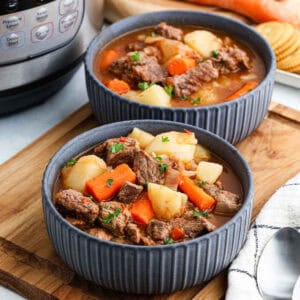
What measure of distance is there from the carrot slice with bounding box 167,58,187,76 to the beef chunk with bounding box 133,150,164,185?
1.65 feet

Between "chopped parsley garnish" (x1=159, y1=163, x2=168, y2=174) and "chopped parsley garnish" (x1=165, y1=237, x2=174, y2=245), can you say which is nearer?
"chopped parsley garnish" (x1=165, y1=237, x2=174, y2=245)

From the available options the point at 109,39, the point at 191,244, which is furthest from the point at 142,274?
the point at 109,39

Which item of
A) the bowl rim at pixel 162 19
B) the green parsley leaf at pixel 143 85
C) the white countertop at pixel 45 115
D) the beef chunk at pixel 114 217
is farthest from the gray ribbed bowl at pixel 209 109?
the beef chunk at pixel 114 217

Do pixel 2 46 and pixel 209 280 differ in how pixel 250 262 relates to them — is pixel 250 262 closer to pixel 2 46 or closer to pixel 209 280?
pixel 209 280

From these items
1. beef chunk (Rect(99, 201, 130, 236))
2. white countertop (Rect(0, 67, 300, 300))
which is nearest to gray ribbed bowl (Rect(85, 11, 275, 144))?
white countertop (Rect(0, 67, 300, 300))

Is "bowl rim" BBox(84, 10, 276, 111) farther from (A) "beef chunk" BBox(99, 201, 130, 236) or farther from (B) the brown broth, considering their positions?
(A) "beef chunk" BBox(99, 201, 130, 236)

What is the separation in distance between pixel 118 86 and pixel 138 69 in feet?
0.26

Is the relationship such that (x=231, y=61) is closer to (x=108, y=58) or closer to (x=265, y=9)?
(x=108, y=58)

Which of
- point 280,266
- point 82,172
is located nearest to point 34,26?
point 82,172

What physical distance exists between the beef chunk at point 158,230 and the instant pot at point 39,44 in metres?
0.75

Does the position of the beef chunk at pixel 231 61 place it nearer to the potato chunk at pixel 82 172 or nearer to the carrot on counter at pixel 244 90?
the carrot on counter at pixel 244 90

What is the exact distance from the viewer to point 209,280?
189 centimetres

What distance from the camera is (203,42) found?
2.50m

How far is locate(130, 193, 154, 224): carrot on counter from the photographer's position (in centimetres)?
184
